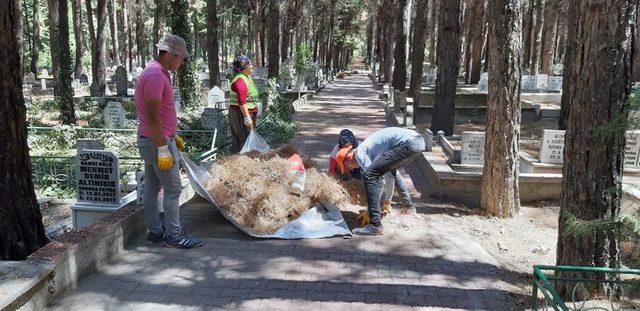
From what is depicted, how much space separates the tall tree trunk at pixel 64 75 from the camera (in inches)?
545

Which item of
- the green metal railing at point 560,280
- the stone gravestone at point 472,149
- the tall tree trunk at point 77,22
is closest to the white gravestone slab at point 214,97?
the stone gravestone at point 472,149

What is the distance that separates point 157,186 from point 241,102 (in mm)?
2974

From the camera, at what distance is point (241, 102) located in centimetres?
786

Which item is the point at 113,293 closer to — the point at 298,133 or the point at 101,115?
the point at 298,133

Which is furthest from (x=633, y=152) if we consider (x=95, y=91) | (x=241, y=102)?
(x=95, y=91)

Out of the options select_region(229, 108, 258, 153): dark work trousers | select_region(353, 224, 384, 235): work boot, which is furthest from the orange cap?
select_region(229, 108, 258, 153): dark work trousers

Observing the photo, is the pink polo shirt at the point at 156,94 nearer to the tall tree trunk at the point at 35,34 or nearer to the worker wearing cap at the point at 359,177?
the worker wearing cap at the point at 359,177

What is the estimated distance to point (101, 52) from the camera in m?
22.3

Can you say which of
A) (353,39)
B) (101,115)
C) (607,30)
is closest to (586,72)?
(607,30)

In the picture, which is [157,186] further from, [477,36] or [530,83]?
[477,36]

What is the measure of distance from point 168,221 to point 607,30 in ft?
13.4

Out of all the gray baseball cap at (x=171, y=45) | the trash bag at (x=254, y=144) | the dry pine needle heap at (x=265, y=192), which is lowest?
the dry pine needle heap at (x=265, y=192)

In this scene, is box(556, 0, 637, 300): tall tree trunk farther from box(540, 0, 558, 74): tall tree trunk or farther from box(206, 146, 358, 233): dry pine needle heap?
box(540, 0, 558, 74): tall tree trunk

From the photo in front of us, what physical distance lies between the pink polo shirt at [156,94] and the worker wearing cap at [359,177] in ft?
6.33
